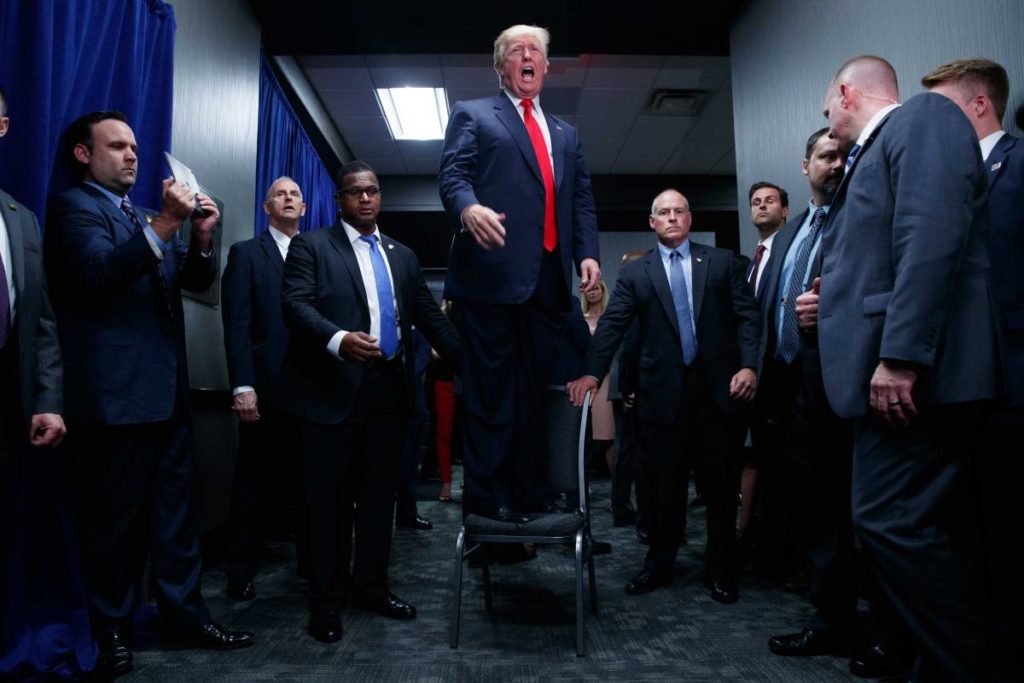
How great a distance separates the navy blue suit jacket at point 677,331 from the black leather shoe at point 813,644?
2.98 ft

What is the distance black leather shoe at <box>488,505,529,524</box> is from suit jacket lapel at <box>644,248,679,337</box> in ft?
3.53

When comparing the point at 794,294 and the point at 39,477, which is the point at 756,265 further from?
the point at 39,477

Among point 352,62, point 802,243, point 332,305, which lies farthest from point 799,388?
point 352,62

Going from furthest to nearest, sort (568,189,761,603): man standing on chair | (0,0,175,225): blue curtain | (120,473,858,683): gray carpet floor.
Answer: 1. (568,189,761,603): man standing on chair
2. (0,0,175,225): blue curtain
3. (120,473,858,683): gray carpet floor

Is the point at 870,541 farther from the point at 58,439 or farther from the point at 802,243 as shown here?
the point at 58,439

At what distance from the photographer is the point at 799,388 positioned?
235 cm

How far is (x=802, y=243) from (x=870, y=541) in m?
1.20

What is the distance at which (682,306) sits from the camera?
2922mm

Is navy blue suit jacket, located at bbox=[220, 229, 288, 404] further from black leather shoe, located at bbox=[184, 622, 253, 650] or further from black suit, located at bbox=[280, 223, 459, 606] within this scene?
black leather shoe, located at bbox=[184, 622, 253, 650]

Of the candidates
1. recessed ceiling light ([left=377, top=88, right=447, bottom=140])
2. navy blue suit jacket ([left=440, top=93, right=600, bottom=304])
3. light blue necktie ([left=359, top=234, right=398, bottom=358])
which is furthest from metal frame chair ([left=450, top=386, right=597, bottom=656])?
recessed ceiling light ([left=377, top=88, right=447, bottom=140])

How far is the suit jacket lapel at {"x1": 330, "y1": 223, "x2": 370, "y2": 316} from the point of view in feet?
8.28

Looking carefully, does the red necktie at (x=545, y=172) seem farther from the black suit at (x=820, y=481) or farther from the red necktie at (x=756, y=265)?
the red necktie at (x=756, y=265)

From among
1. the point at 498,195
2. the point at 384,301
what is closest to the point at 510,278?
the point at 498,195

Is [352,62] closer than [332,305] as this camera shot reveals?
No
